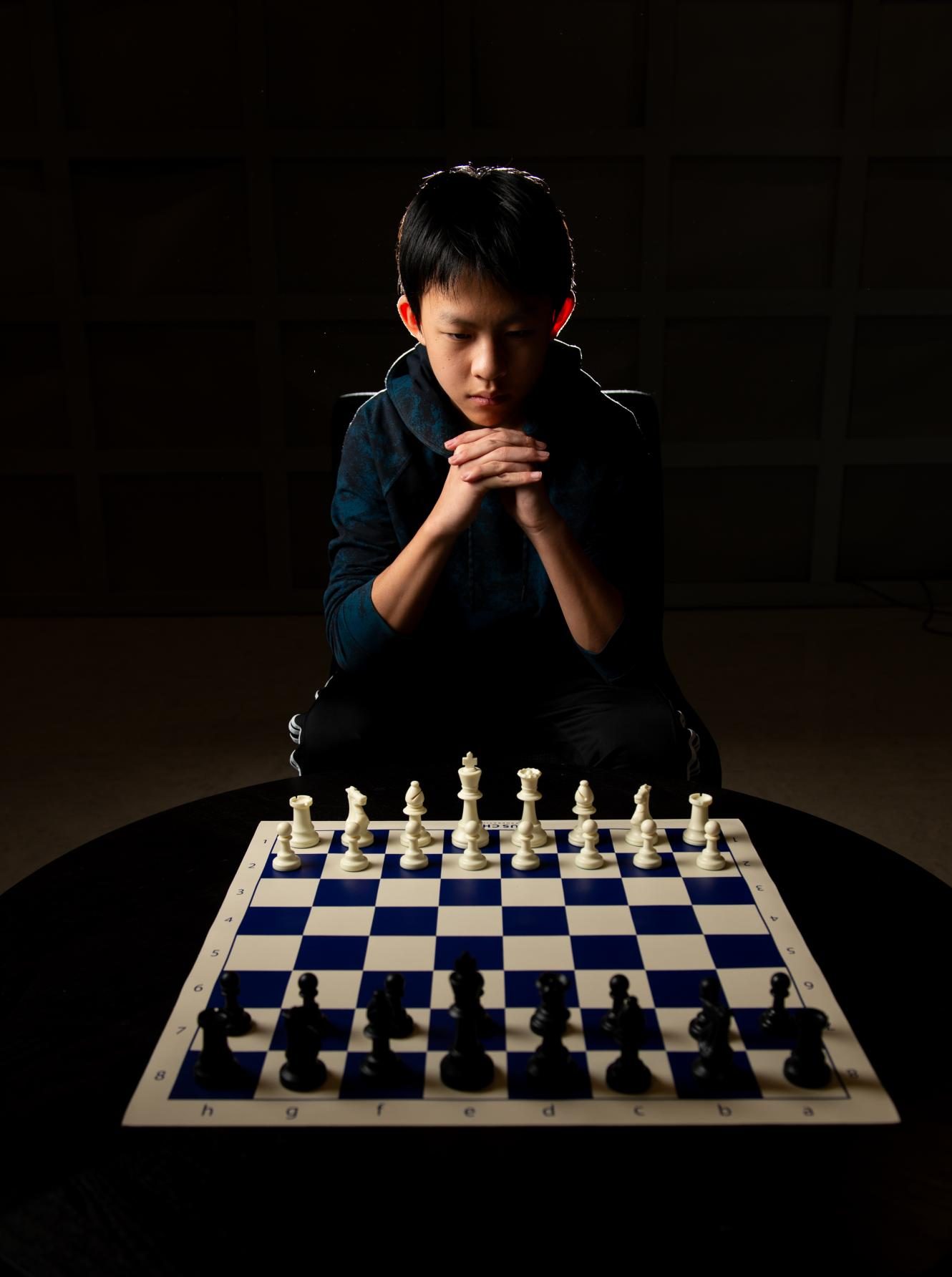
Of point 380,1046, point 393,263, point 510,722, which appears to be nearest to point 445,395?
point 510,722

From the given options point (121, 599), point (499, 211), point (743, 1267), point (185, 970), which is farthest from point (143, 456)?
point (743, 1267)

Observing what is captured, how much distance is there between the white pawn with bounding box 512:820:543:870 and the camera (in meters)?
1.12

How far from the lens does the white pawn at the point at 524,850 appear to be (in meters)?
1.12

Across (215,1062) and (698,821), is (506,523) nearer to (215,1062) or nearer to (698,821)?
(698,821)

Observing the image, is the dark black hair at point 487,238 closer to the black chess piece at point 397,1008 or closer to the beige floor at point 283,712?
the black chess piece at point 397,1008

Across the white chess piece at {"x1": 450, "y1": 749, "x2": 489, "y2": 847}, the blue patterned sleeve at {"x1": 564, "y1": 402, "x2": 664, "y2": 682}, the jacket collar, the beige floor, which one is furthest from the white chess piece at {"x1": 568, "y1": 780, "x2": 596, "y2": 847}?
the beige floor

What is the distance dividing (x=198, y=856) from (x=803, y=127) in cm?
333

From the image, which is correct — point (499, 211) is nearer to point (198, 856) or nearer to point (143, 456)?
point (198, 856)

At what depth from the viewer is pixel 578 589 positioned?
1461 mm

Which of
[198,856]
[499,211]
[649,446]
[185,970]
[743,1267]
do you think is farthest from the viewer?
[649,446]

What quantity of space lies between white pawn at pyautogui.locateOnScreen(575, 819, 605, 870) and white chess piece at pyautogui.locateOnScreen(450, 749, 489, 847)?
105 mm

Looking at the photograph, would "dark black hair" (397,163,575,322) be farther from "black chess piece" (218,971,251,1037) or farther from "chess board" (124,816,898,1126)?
"black chess piece" (218,971,251,1037)

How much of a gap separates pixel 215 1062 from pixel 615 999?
302 millimetres

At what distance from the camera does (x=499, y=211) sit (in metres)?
1.32
